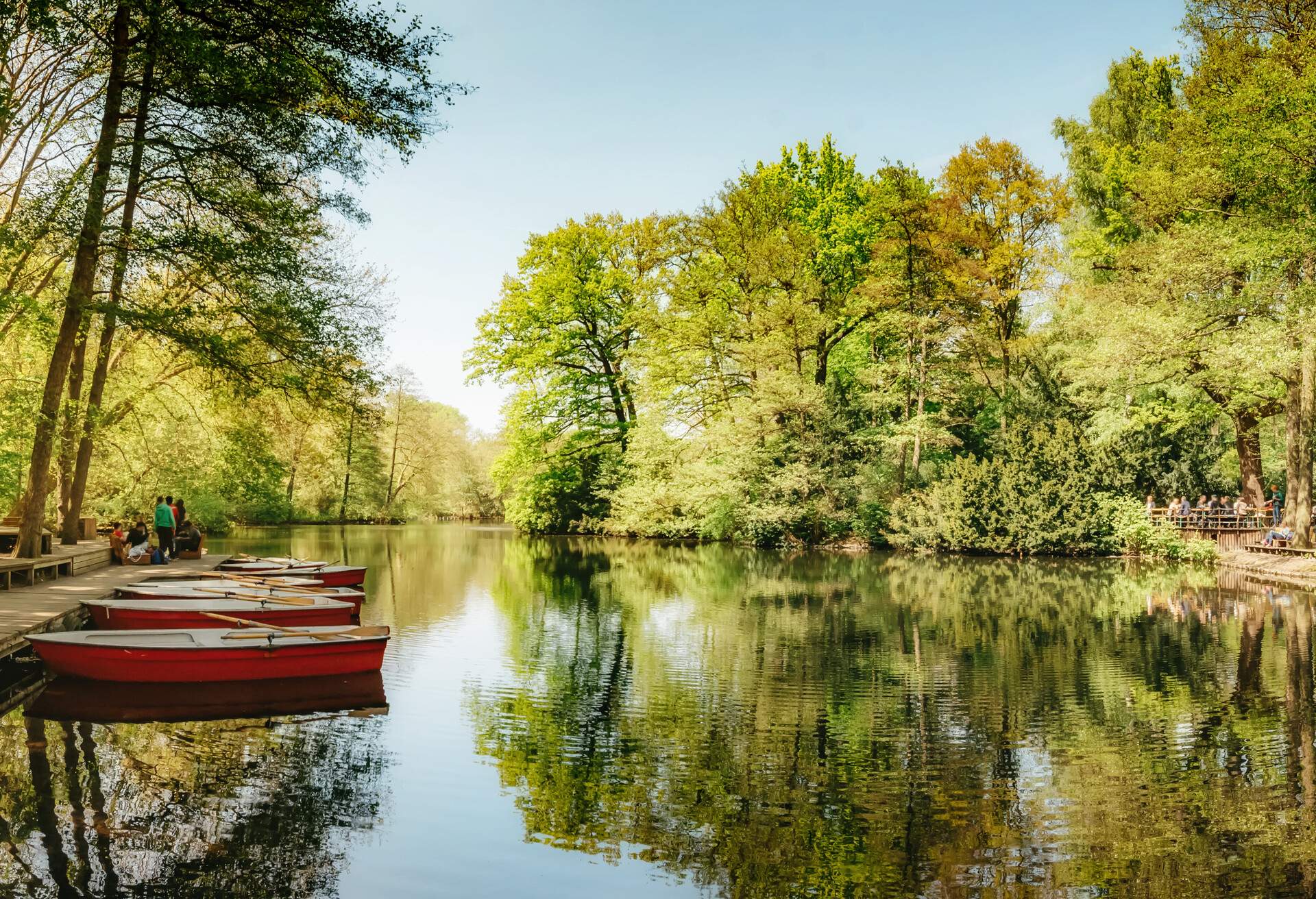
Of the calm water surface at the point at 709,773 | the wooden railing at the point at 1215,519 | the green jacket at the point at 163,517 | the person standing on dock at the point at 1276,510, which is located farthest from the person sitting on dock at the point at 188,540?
the person standing on dock at the point at 1276,510

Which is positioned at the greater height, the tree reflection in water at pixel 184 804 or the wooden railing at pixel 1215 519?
the wooden railing at pixel 1215 519

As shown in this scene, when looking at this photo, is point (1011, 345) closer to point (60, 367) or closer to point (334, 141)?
point (334, 141)

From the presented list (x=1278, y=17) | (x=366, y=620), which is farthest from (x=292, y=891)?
(x=1278, y=17)

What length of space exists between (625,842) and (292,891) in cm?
212

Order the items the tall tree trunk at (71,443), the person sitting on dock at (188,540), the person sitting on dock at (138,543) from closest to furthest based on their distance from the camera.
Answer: the tall tree trunk at (71,443) → the person sitting on dock at (138,543) → the person sitting on dock at (188,540)

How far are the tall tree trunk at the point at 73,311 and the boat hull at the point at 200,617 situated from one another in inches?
142

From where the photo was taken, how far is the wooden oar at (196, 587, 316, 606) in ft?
43.8

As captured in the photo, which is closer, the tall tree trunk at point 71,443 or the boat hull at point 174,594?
the boat hull at point 174,594

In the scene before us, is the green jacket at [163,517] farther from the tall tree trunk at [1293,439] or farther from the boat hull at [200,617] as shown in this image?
the tall tree trunk at [1293,439]

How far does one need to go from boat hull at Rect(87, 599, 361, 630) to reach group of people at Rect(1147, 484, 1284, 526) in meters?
27.2

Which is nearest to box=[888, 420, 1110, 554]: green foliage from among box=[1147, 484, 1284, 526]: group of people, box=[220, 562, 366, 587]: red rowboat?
box=[1147, 484, 1284, 526]: group of people

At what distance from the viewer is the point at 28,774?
6.95 meters

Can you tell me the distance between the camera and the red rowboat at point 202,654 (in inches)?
380

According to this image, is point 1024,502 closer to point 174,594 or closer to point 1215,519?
point 1215,519
